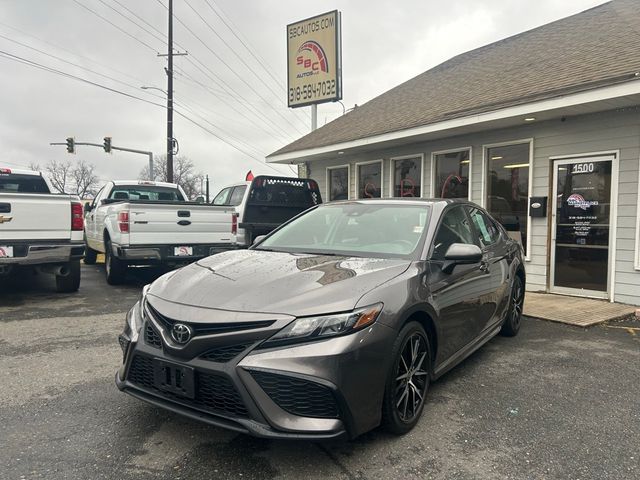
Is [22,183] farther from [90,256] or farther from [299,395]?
[299,395]

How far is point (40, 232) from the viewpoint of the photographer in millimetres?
6090

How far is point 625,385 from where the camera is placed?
366cm

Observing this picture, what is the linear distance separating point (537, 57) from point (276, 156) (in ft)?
22.1

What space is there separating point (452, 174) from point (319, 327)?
7610mm

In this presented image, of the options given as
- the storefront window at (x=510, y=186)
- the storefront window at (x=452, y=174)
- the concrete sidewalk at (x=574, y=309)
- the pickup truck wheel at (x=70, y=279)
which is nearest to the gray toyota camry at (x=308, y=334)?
the concrete sidewalk at (x=574, y=309)

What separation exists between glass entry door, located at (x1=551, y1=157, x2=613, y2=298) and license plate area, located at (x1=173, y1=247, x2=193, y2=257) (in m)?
5.94

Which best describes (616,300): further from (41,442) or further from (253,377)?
(41,442)

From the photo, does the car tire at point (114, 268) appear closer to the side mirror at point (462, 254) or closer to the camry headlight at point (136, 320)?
the camry headlight at point (136, 320)

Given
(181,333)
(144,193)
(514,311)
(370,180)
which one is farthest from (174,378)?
(370,180)

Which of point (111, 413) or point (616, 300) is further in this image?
point (616, 300)

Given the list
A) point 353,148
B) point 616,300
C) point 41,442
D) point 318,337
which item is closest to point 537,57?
point 353,148

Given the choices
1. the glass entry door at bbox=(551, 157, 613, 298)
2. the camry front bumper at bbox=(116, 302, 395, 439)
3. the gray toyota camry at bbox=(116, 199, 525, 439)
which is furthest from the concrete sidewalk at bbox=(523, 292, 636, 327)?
the camry front bumper at bbox=(116, 302, 395, 439)

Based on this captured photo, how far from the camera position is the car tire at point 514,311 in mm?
4844

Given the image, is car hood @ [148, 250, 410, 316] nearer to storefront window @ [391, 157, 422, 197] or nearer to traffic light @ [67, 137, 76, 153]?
storefront window @ [391, 157, 422, 197]
